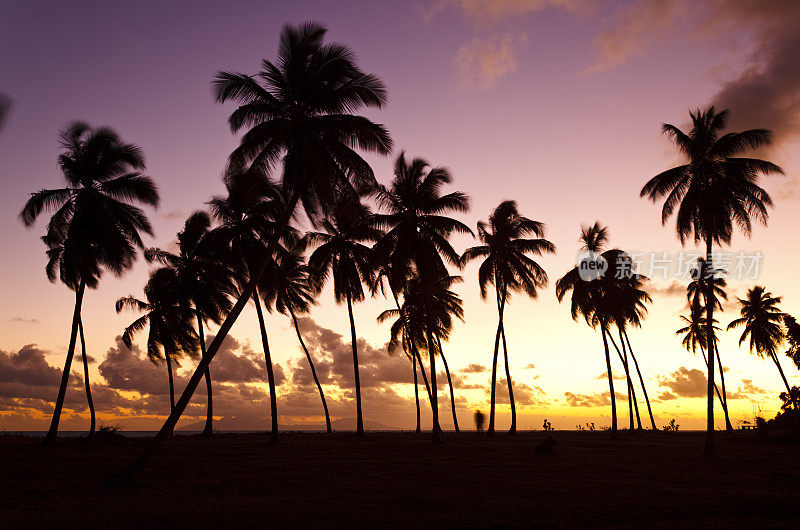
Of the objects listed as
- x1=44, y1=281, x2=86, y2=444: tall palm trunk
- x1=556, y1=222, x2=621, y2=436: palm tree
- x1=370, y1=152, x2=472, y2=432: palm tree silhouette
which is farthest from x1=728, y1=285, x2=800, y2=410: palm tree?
x1=44, y1=281, x2=86, y2=444: tall palm trunk

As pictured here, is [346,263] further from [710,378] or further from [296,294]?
[710,378]

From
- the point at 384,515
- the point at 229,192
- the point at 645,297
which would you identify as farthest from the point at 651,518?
the point at 645,297

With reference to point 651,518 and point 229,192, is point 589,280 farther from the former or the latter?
point 651,518

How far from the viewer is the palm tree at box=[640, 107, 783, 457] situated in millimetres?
24250

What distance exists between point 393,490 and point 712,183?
21.0m

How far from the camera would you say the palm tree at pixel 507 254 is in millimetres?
36844

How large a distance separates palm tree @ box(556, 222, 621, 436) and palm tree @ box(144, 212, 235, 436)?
81.9 ft

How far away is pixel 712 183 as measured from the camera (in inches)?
980

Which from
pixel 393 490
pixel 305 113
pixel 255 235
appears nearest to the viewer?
pixel 393 490

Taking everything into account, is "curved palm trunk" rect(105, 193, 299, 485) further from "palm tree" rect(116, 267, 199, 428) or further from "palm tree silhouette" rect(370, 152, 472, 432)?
"palm tree" rect(116, 267, 199, 428)

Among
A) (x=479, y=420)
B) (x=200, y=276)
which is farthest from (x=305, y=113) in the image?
(x=479, y=420)

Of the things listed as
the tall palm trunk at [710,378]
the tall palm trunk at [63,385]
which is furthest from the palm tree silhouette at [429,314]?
the tall palm trunk at [63,385]

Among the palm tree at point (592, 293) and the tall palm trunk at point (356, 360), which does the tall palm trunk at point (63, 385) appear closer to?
the tall palm trunk at point (356, 360)

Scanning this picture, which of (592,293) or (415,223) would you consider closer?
(415,223)
